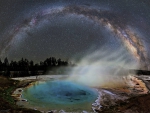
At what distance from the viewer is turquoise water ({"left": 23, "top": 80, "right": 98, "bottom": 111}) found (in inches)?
1299

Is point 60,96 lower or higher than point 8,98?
lower

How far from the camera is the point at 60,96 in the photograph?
38.1 m

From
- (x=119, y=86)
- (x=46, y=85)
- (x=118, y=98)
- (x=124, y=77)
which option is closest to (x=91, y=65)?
(x=124, y=77)

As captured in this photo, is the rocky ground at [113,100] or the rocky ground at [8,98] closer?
the rocky ground at [8,98]

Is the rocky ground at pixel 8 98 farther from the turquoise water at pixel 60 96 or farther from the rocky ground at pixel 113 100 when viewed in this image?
the turquoise water at pixel 60 96

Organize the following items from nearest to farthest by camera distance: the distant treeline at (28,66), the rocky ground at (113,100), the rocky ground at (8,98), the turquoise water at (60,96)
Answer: the rocky ground at (8,98)
the rocky ground at (113,100)
the turquoise water at (60,96)
the distant treeline at (28,66)

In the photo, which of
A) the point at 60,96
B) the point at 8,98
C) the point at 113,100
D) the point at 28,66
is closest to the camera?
the point at 8,98

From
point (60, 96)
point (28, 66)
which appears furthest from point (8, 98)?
point (28, 66)

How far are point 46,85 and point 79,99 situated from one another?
10.1 meters

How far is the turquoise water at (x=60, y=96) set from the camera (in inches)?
1299

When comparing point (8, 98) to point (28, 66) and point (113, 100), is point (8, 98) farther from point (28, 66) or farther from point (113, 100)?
point (28, 66)

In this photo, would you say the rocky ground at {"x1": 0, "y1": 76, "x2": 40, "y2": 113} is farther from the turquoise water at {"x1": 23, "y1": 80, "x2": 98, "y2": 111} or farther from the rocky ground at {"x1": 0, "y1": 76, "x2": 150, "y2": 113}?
the turquoise water at {"x1": 23, "y1": 80, "x2": 98, "y2": 111}

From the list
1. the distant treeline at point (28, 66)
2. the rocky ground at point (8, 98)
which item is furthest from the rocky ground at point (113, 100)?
the distant treeline at point (28, 66)

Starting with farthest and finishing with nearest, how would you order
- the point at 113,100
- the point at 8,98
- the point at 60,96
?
the point at 60,96 → the point at 113,100 → the point at 8,98
